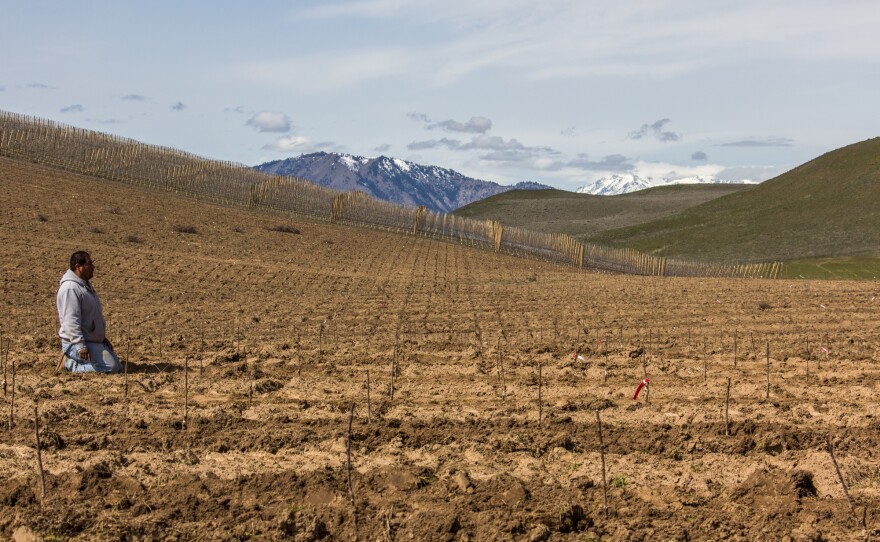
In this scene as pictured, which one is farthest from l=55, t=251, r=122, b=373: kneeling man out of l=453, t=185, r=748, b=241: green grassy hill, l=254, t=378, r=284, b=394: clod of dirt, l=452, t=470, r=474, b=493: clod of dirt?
l=453, t=185, r=748, b=241: green grassy hill

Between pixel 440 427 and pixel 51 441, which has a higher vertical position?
pixel 440 427

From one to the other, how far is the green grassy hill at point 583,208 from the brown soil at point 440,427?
8292cm

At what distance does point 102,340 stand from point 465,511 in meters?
6.41

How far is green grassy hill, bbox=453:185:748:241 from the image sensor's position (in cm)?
11375

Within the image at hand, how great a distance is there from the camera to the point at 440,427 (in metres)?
8.92

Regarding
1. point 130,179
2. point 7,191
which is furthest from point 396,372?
point 130,179

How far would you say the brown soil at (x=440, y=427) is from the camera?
6.55 metres

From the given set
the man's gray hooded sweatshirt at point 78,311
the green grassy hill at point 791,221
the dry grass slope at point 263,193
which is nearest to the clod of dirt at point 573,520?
the man's gray hooded sweatshirt at point 78,311

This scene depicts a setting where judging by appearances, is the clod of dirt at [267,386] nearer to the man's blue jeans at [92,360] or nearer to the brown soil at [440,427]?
the brown soil at [440,427]

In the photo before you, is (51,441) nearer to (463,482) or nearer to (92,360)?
(92,360)

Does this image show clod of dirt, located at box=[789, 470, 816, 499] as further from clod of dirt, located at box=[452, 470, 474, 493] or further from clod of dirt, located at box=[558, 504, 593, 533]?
clod of dirt, located at box=[452, 470, 474, 493]

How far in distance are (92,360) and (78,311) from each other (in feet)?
2.15

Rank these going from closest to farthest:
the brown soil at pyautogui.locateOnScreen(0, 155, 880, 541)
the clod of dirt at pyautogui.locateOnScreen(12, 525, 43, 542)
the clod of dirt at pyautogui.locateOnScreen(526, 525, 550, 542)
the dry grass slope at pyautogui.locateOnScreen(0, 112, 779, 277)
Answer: the clod of dirt at pyautogui.locateOnScreen(12, 525, 43, 542), the clod of dirt at pyautogui.locateOnScreen(526, 525, 550, 542), the brown soil at pyautogui.locateOnScreen(0, 155, 880, 541), the dry grass slope at pyautogui.locateOnScreen(0, 112, 779, 277)

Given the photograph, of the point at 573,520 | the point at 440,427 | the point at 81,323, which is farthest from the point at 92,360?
the point at 573,520
